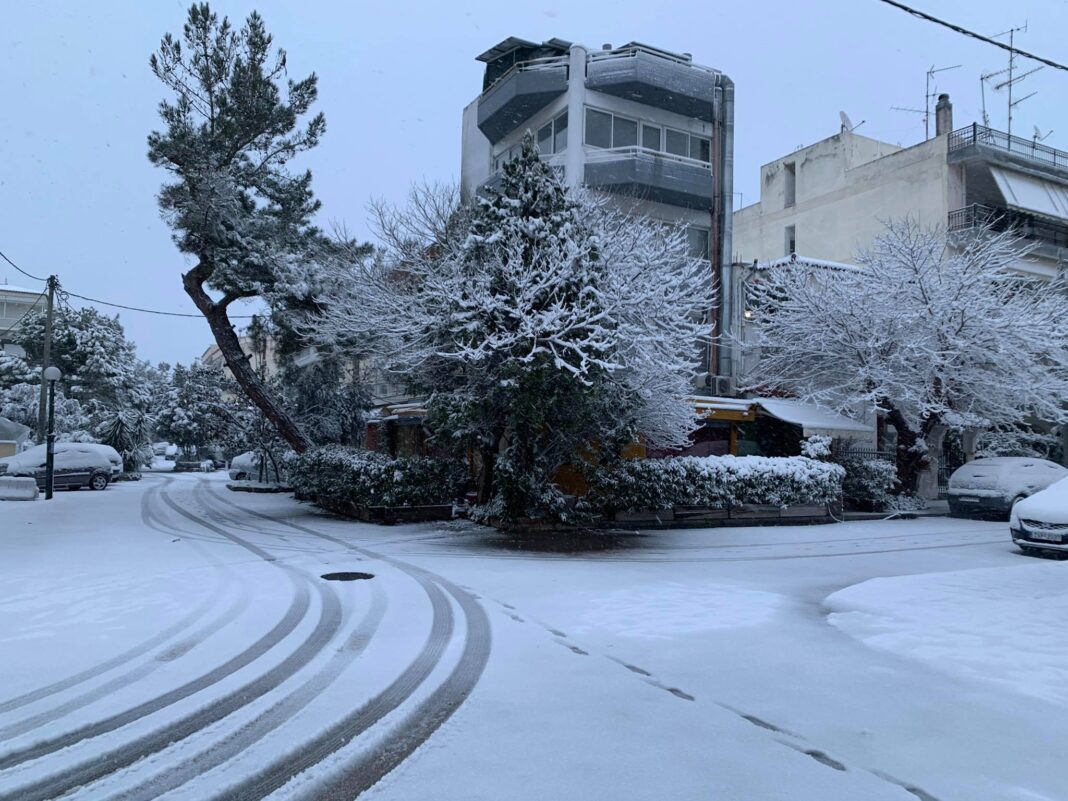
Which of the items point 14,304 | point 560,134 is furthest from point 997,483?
point 14,304

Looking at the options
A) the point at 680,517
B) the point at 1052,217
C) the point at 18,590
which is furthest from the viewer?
the point at 1052,217

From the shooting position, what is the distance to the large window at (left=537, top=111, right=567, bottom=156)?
25.3 metres

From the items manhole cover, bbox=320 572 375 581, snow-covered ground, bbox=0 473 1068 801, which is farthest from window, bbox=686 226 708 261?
manhole cover, bbox=320 572 375 581

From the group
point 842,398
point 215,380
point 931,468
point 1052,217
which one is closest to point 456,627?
point 842,398

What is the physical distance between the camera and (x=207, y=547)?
12625mm

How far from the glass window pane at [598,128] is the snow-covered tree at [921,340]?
23.4 feet

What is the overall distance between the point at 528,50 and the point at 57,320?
102 feet

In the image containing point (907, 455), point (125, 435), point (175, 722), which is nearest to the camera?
point (175, 722)

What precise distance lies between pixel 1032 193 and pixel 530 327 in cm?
2376

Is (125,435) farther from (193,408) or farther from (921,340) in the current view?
(921,340)

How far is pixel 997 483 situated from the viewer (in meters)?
19.4

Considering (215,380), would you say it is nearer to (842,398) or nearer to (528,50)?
(528,50)

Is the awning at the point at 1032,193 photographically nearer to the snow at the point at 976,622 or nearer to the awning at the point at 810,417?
the awning at the point at 810,417

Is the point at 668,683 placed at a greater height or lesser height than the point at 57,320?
lesser
